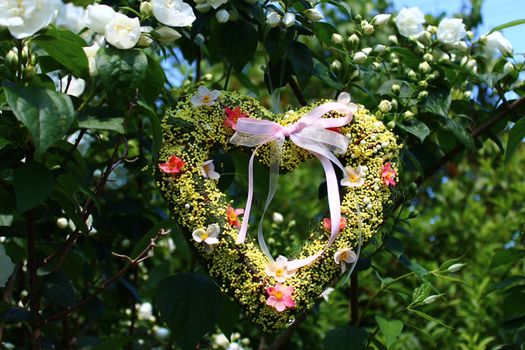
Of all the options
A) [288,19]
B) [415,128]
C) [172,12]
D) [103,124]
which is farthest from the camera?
[415,128]

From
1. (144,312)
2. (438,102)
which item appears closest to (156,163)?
(438,102)

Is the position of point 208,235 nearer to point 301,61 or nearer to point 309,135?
point 309,135

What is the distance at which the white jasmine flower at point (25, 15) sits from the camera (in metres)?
1.20

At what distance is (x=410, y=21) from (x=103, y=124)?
949 millimetres

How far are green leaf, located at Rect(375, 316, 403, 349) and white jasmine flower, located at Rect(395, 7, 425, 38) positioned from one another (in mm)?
730

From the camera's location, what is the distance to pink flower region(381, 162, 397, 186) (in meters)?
1.52

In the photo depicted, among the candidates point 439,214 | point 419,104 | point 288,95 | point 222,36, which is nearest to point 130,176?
point 222,36

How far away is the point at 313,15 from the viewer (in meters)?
1.63

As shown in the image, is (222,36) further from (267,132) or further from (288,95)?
(288,95)

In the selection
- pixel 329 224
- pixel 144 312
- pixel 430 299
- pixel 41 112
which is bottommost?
pixel 144 312

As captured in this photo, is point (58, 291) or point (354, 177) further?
point (58, 291)

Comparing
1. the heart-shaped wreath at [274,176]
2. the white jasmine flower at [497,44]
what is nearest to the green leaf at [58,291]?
the heart-shaped wreath at [274,176]

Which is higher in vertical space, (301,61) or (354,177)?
(301,61)

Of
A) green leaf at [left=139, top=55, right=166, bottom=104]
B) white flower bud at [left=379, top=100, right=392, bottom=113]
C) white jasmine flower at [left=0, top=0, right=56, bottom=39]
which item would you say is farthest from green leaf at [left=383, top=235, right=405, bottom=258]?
white jasmine flower at [left=0, top=0, right=56, bottom=39]
